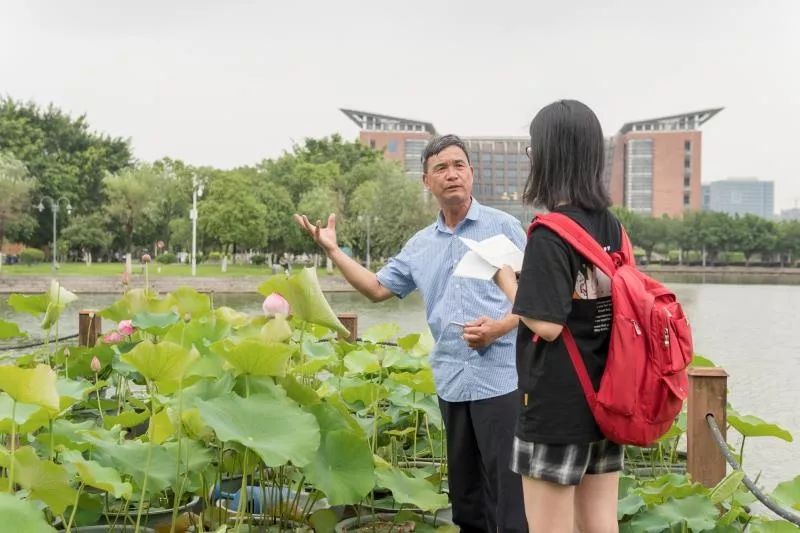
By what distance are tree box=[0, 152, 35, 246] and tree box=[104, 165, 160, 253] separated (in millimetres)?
3820

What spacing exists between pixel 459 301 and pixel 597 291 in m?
0.79

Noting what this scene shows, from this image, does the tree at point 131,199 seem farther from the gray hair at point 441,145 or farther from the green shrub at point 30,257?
the gray hair at point 441,145

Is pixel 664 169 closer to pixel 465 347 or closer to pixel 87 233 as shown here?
pixel 87 233

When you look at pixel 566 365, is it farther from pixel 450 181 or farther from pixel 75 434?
pixel 75 434

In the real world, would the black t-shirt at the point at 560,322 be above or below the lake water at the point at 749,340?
above

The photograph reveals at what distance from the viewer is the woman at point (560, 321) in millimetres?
1725

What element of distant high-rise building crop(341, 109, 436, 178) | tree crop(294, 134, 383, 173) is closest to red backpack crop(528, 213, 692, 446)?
tree crop(294, 134, 383, 173)

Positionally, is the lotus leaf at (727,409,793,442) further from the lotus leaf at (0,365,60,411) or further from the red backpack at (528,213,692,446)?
the lotus leaf at (0,365,60,411)

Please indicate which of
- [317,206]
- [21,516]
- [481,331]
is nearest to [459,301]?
[481,331]

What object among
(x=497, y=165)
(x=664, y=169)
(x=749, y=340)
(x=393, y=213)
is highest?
(x=497, y=165)

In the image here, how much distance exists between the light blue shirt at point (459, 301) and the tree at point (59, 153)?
3815 centimetres

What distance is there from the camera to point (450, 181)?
101 inches

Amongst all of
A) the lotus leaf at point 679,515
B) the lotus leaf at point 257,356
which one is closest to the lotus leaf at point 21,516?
the lotus leaf at point 257,356

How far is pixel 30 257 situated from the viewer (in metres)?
36.8
